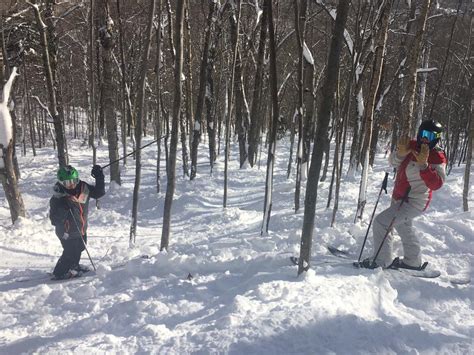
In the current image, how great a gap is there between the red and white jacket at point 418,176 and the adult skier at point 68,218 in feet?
14.3

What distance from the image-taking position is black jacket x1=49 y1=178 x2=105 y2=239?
17.3 feet

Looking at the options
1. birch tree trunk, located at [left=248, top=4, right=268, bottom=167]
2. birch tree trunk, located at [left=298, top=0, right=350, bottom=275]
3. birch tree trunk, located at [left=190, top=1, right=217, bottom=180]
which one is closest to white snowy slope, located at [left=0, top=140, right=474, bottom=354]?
birch tree trunk, located at [left=298, top=0, right=350, bottom=275]

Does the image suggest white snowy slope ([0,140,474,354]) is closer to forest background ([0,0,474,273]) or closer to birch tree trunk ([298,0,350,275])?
birch tree trunk ([298,0,350,275])

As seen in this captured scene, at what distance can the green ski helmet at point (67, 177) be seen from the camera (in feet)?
17.1

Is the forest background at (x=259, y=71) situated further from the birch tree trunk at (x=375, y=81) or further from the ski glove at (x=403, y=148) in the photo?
the ski glove at (x=403, y=148)

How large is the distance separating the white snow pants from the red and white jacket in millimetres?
126

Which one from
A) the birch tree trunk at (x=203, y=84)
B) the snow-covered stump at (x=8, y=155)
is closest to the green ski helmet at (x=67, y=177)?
the snow-covered stump at (x=8, y=155)

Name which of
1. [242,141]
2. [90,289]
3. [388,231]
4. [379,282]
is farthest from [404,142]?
[242,141]

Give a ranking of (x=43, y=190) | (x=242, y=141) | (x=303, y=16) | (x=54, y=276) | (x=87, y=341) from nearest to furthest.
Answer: (x=87, y=341), (x=54, y=276), (x=303, y=16), (x=43, y=190), (x=242, y=141)

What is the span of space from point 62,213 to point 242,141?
10904mm

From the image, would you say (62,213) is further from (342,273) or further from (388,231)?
(388,231)

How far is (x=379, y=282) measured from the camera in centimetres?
418

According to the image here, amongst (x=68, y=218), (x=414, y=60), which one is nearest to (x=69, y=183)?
(x=68, y=218)

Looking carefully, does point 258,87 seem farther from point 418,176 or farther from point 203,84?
point 418,176
